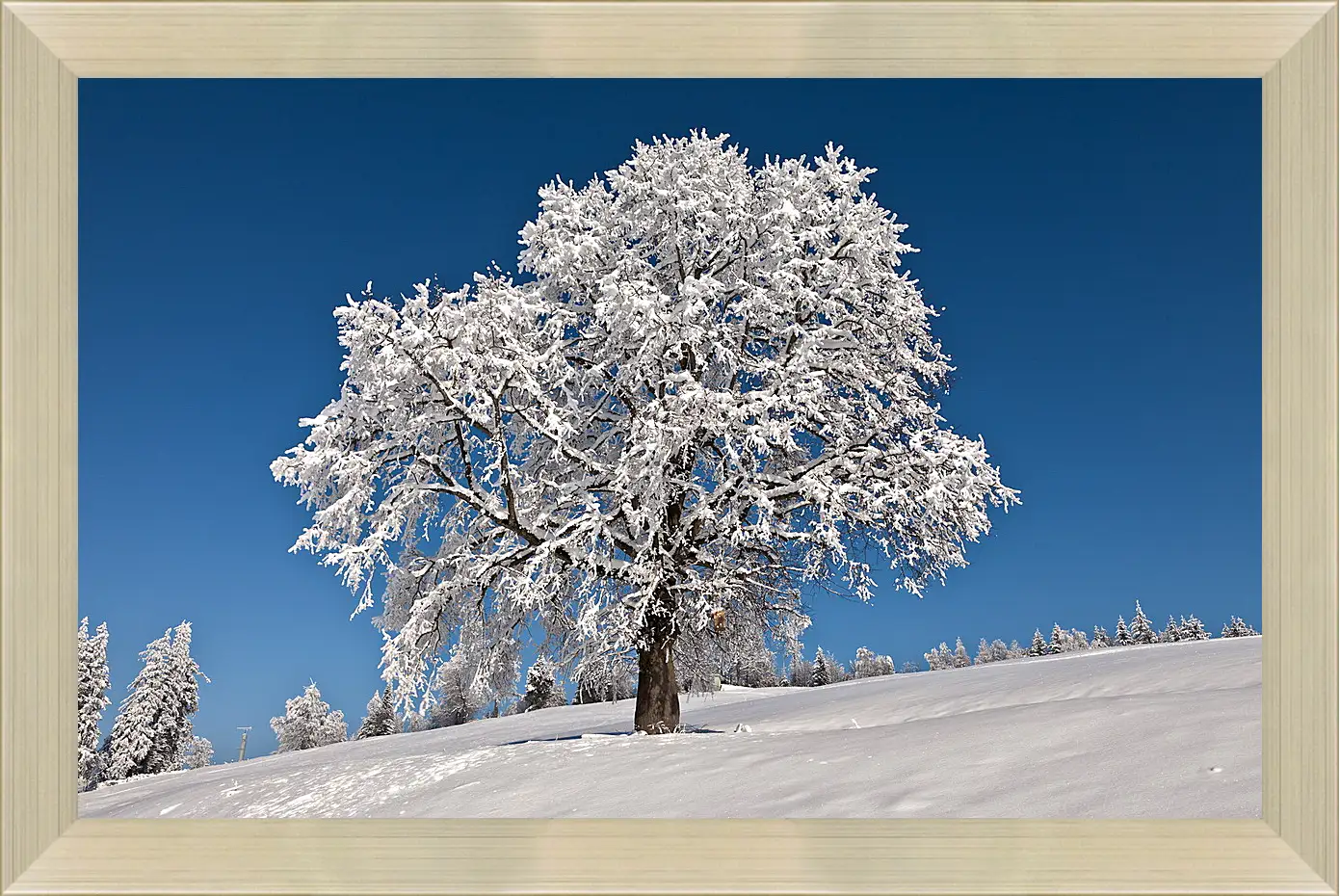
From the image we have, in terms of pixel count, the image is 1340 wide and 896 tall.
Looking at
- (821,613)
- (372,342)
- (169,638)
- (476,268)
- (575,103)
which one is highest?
(575,103)

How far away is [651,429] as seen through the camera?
725cm

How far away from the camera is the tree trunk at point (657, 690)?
8.08m

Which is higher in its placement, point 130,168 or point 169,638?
point 130,168

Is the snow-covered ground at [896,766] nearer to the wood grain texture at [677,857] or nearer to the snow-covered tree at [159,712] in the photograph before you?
the wood grain texture at [677,857]

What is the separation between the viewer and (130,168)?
364 inches

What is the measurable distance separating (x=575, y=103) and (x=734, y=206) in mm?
2157

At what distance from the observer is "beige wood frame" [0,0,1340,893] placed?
440 cm
